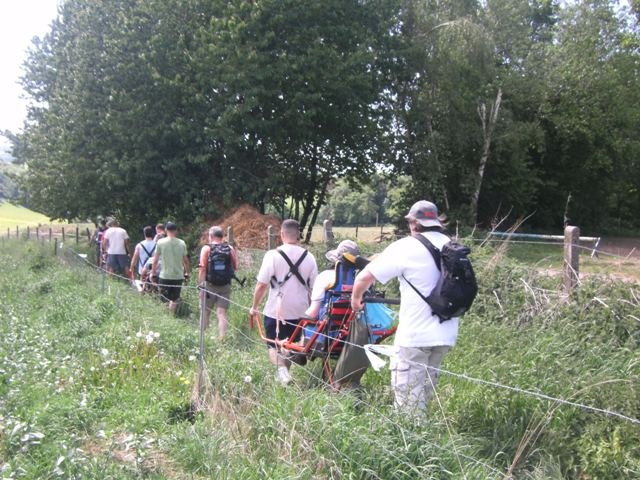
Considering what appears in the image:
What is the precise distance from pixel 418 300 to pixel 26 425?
2.98 m

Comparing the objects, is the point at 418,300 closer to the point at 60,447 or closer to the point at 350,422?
the point at 350,422

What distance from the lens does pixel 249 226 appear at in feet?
53.5

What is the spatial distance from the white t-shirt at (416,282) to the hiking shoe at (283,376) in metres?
1.38

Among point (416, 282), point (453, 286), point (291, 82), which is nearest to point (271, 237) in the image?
point (416, 282)

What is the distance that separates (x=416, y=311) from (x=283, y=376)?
1.71 m

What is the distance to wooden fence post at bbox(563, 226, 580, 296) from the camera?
634cm

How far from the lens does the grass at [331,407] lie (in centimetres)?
357

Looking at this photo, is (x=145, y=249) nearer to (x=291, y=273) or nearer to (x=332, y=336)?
(x=291, y=273)

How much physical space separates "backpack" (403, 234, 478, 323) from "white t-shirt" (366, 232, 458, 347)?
6 centimetres

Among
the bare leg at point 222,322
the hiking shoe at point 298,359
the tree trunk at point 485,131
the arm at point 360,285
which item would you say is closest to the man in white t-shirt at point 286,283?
the hiking shoe at point 298,359

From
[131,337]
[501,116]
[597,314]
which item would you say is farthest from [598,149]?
[131,337]

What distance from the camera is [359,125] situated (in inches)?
840

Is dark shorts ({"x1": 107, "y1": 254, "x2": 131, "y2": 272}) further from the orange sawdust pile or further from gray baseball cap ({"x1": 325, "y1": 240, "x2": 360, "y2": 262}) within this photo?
gray baseball cap ({"x1": 325, "y1": 240, "x2": 360, "y2": 262})

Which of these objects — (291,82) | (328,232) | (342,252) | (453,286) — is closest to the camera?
(453,286)
